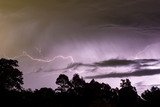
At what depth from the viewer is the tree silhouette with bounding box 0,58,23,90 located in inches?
2916

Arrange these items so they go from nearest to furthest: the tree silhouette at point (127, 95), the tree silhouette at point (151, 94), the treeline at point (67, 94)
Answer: the treeline at point (67, 94)
the tree silhouette at point (127, 95)
the tree silhouette at point (151, 94)

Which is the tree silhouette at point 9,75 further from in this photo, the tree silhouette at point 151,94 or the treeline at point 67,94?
the tree silhouette at point 151,94

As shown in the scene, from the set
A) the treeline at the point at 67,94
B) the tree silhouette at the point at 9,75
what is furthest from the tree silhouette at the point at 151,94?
the tree silhouette at the point at 9,75

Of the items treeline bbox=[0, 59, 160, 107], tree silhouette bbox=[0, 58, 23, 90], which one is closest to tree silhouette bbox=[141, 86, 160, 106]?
treeline bbox=[0, 59, 160, 107]

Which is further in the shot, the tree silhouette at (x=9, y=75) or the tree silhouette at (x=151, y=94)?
the tree silhouette at (x=151, y=94)

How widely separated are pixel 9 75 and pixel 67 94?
23562mm

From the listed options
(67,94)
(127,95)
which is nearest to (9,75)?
(67,94)

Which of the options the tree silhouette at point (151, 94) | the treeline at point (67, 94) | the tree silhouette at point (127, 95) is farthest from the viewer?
the tree silhouette at point (151, 94)

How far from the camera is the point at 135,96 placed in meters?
120

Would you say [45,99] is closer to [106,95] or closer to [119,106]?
[119,106]

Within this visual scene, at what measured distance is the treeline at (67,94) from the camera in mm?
73050

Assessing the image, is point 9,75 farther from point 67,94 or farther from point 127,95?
point 127,95

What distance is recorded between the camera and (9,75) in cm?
7594

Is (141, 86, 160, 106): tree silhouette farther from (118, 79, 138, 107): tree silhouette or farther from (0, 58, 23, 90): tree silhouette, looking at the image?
(0, 58, 23, 90): tree silhouette
